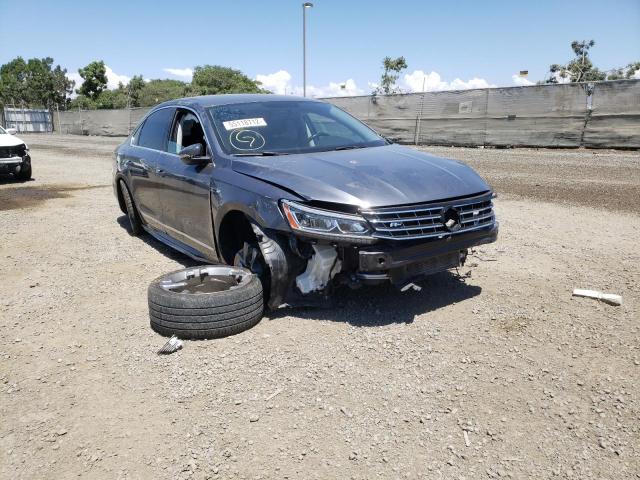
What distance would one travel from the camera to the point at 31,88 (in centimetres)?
6744

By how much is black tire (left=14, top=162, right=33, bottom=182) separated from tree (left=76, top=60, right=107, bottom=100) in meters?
52.0

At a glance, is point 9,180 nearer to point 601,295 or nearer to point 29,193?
point 29,193

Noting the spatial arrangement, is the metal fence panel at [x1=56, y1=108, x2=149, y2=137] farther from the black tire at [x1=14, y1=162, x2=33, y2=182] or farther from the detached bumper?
the detached bumper

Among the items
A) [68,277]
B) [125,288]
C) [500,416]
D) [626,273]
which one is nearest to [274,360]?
[500,416]

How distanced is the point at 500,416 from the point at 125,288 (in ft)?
11.5

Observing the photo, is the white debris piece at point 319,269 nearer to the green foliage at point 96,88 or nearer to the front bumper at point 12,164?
the front bumper at point 12,164

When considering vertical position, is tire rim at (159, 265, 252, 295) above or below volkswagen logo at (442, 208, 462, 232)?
below

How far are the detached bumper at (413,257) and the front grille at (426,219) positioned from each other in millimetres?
62

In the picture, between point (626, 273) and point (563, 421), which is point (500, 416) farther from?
point (626, 273)

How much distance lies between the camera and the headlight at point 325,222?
3.40 m

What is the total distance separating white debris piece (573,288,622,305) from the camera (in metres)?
4.07

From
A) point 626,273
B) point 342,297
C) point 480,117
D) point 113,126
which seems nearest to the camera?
point 342,297

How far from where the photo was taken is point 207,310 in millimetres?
3537

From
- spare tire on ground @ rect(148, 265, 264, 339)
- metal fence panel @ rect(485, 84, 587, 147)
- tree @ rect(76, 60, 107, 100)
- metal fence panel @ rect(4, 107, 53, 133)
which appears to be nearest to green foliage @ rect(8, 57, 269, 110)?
tree @ rect(76, 60, 107, 100)
